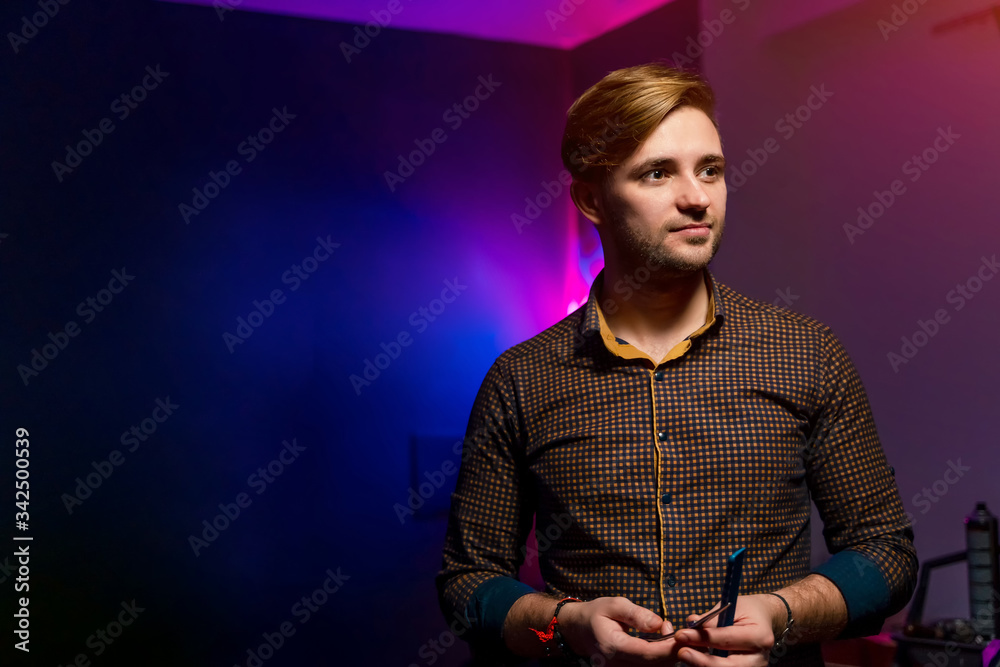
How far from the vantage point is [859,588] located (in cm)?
145

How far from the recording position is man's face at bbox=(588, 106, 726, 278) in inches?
61.1

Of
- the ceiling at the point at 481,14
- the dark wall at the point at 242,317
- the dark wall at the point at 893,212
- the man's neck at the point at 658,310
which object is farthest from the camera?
the ceiling at the point at 481,14

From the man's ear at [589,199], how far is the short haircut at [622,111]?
18 mm

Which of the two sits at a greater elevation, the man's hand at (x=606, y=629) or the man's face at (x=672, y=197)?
the man's face at (x=672, y=197)

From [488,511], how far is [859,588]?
2.03 feet

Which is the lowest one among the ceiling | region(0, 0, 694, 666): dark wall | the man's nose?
region(0, 0, 694, 666): dark wall

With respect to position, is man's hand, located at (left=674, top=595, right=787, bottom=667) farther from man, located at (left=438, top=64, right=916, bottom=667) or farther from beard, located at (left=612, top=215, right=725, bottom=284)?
beard, located at (left=612, top=215, right=725, bottom=284)

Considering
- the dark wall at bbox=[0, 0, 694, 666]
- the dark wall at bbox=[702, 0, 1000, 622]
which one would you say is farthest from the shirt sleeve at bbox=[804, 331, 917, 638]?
the dark wall at bbox=[0, 0, 694, 666]

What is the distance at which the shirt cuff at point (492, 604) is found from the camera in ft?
5.05

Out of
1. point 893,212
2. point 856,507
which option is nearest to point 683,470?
point 856,507

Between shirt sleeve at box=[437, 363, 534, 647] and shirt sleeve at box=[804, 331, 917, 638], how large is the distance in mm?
505

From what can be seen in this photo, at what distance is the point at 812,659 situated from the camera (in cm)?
151

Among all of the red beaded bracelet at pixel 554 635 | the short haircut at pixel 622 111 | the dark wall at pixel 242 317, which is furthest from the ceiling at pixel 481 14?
the red beaded bracelet at pixel 554 635

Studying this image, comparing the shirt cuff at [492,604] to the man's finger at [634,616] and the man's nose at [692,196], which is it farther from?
the man's nose at [692,196]
